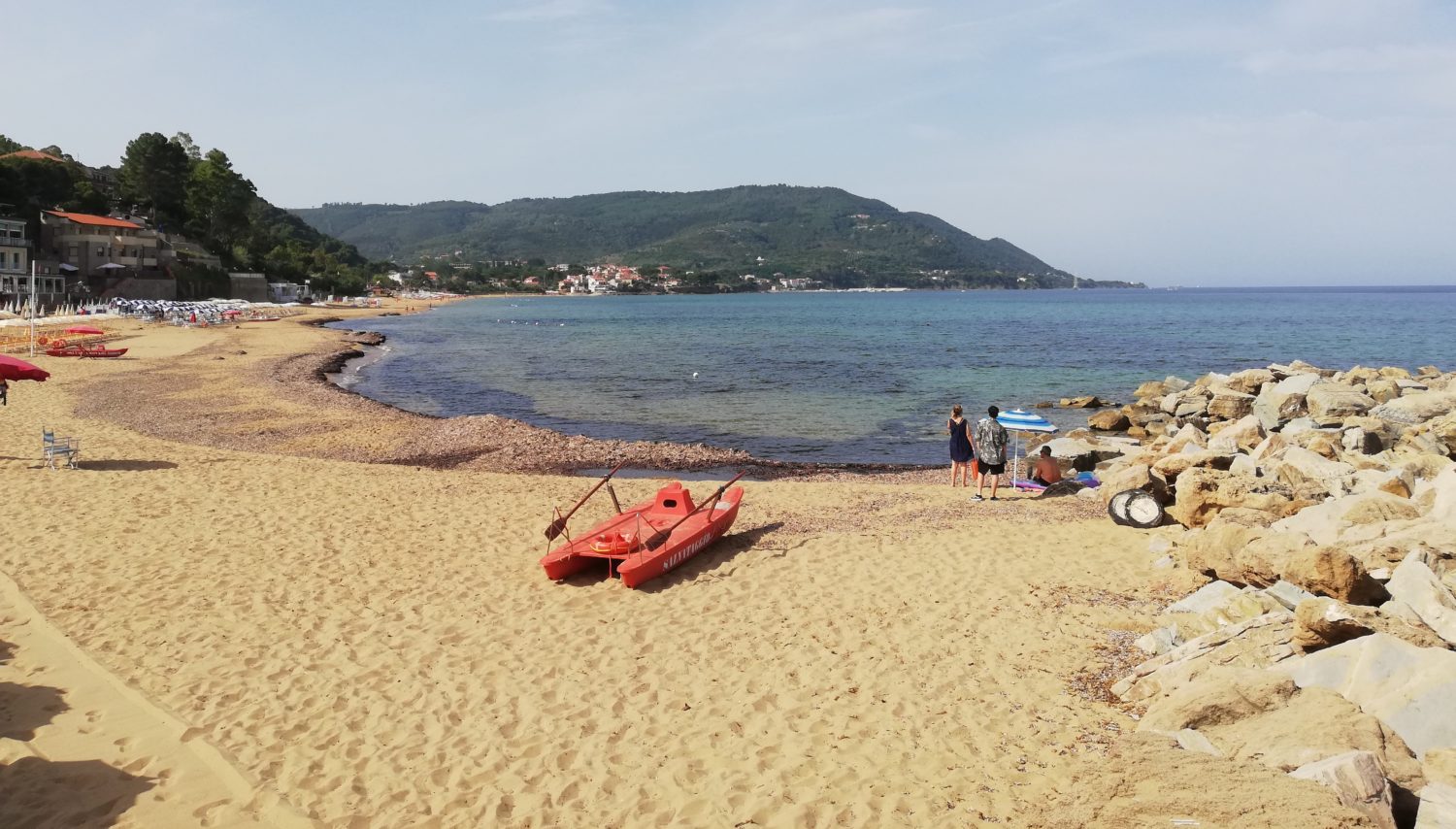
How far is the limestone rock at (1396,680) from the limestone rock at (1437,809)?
1023 mm

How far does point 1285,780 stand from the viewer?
5039mm

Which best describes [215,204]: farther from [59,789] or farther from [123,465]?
[59,789]

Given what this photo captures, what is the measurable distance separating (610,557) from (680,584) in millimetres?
931

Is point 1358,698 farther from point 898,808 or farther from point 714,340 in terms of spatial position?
point 714,340

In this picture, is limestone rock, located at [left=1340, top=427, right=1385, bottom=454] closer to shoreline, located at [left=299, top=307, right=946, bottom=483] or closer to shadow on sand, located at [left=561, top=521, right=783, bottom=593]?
shoreline, located at [left=299, top=307, right=946, bottom=483]

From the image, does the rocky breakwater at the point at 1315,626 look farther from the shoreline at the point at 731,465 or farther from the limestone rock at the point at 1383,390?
the limestone rock at the point at 1383,390

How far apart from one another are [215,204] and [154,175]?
589 centimetres

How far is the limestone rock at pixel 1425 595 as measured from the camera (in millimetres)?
7156

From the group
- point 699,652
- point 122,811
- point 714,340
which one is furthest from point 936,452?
point 714,340

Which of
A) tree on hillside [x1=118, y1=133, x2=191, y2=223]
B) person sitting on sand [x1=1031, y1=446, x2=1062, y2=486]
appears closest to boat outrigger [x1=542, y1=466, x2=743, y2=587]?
person sitting on sand [x1=1031, y1=446, x2=1062, y2=486]

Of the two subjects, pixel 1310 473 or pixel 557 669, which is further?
pixel 1310 473

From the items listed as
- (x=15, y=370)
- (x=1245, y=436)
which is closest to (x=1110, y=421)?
(x=1245, y=436)

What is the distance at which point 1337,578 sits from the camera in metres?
7.84

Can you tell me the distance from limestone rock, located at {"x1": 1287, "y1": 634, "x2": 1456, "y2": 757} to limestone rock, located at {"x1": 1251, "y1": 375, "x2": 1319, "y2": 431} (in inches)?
677
